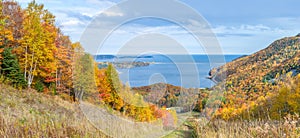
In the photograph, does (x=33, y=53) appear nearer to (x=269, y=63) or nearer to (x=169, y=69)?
(x=169, y=69)

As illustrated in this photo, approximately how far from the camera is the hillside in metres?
43.1

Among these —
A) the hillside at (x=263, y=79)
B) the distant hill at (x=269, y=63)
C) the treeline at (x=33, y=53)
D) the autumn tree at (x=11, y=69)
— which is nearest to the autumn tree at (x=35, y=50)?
the treeline at (x=33, y=53)

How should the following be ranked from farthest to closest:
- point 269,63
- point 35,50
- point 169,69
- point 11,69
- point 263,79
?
point 269,63
point 263,79
point 35,50
point 11,69
point 169,69

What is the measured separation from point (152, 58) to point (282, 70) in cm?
9755

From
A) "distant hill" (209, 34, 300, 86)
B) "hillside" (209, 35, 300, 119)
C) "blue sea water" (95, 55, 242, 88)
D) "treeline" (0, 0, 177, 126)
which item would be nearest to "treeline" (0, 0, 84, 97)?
"treeline" (0, 0, 177, 126)

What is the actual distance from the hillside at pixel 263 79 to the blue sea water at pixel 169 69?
12.4 m

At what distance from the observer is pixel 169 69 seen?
11.0 meters

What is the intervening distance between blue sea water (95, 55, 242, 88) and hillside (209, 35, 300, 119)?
1242cm

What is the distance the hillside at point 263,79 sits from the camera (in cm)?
4312

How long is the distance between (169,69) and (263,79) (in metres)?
82.7

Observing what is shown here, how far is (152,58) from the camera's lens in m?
9.26

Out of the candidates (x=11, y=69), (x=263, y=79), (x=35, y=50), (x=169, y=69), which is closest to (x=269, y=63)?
(x=263, y=79)

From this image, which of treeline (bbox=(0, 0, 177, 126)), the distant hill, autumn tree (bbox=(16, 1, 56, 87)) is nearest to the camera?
treeline (bbox=(0, 0, 177, 126))

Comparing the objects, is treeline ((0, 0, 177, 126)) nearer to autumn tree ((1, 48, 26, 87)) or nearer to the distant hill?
autumn tree ((1, 48, 26, 87))
